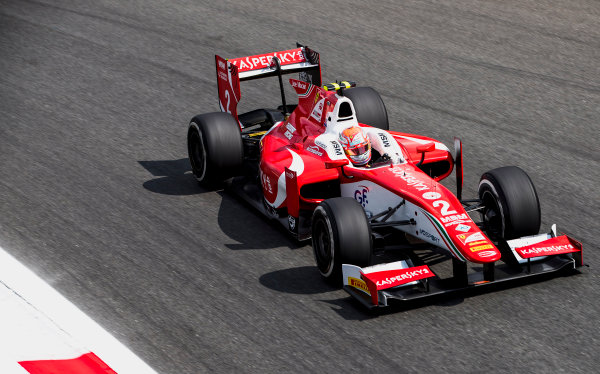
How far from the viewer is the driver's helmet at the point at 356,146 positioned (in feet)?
27.6

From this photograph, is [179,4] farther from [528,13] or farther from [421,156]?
[421,156]

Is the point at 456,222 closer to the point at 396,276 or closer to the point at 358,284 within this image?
the point at 396,276

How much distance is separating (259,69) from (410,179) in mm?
3109

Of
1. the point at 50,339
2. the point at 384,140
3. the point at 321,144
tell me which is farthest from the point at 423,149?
the point at 50,339

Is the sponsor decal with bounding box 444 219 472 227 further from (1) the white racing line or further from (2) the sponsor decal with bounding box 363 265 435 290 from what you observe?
(1) the white racing line

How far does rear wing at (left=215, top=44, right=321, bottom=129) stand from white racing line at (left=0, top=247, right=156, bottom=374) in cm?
357

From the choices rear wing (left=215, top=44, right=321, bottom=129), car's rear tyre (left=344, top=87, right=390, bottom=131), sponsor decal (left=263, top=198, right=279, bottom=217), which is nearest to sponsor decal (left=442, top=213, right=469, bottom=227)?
sponsor decal (left=263, top=198, right=279, bottom=217)

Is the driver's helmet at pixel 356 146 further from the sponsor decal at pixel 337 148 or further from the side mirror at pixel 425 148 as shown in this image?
the side mirror at pixel 425 148

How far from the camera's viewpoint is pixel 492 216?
7.97m

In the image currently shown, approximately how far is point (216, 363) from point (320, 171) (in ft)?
8.08

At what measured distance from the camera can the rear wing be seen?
10.2 metres

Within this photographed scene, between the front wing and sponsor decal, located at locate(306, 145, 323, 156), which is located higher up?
sponsor decal, located at locate(306, 145, 323, 156)

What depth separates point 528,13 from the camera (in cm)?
1599

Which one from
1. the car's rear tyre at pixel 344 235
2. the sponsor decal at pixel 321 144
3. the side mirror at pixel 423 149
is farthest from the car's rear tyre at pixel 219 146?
the car's rear tyre at pixel 344 235
